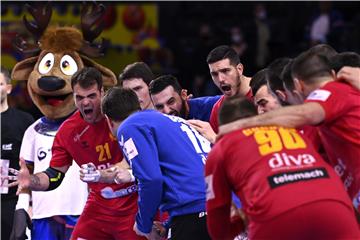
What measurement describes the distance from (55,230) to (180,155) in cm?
286

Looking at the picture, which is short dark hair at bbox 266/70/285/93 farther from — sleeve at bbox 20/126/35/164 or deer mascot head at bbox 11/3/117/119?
sleeve at bbox 20/126/35/164

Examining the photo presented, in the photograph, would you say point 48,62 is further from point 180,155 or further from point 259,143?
point 259,143

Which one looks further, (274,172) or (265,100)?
(265,100)

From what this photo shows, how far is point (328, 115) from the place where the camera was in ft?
18.9

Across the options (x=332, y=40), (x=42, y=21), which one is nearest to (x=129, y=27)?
(x=332, y=40)

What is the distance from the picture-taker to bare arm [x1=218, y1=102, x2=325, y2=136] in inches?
223

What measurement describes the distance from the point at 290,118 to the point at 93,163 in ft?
9.10

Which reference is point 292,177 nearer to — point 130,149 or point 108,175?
point 130,149

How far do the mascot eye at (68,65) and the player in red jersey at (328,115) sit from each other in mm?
3917

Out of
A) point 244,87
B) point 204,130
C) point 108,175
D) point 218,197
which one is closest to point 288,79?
point 218,197

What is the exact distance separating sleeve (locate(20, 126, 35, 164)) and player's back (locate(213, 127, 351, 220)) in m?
4.03

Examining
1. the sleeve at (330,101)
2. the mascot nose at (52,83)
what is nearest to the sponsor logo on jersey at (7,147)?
the mascot nose at (52,83)

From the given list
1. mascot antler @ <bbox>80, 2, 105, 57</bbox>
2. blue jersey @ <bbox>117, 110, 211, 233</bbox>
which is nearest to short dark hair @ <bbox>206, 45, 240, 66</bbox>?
blue jersey @ <bbox>117, 110, 211, 233</bbox>

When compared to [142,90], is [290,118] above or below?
above
